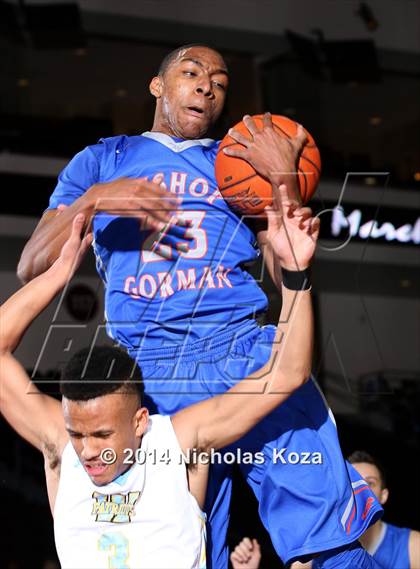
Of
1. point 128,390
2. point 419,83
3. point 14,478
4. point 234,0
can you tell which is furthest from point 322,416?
point 419,83

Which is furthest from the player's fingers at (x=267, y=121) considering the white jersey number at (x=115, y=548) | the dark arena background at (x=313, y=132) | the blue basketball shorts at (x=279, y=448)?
the dark arena background at (x=313, y=132)

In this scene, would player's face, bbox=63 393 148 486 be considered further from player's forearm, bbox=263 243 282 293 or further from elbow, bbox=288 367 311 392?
player's forearm, bbox=263 243 282 293

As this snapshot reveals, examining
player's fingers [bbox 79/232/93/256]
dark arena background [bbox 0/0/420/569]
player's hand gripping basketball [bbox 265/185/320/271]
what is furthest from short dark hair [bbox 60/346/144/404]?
dark arena background [bbox 0/0/420/569]

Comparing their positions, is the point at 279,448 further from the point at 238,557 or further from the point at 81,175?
the point at 238,557

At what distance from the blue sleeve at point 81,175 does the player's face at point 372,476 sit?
1.76 m

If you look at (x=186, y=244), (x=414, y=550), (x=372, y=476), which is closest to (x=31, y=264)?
(x=186, y=244)

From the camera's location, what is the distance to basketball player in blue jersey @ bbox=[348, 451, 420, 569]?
13.3 feet

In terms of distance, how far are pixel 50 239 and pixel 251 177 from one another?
0.52 metres

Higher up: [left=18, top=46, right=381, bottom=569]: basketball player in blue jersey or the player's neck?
[left=18, top=46, right=381, bottom=569]: basketball player in blue jersey

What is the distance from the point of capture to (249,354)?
2664mm

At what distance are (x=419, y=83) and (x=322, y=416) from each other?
528cm

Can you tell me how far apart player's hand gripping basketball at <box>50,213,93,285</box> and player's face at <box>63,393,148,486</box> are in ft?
0.99

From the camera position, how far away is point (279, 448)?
8.56 ft

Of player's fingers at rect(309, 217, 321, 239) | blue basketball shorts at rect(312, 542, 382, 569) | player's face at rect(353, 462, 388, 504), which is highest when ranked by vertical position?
player's fingers at rect(309, 217, 321, 239)
